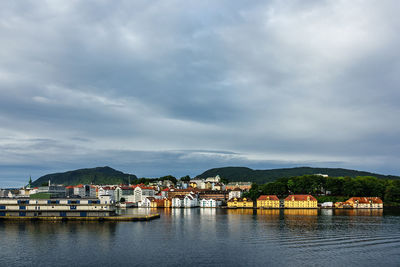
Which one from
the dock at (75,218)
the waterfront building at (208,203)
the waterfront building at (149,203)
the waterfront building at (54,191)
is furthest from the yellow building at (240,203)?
the waterfront building at (54,191)

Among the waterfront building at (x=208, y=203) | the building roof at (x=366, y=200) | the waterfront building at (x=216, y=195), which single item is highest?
the building roof at (x=366, y=200)

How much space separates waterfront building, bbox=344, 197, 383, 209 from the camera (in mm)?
110938

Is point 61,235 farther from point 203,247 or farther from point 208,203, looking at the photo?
point 208,203

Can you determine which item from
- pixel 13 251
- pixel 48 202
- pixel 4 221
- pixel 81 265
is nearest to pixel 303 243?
pixel 81 265

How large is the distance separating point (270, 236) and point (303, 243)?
5.85 m

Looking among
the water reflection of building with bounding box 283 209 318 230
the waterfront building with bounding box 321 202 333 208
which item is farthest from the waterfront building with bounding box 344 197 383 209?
the water reflection of building with bounding box 283 209 318 230

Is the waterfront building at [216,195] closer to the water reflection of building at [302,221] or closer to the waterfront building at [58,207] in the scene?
the water reflection of building at [302,221]

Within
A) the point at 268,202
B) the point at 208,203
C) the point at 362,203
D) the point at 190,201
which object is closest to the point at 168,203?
the point at 190,201

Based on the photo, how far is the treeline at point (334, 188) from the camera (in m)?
119

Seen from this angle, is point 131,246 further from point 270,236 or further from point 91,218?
point 91,218

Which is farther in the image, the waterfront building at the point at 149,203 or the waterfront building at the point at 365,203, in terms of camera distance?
the waterfront building at the point at 149,203

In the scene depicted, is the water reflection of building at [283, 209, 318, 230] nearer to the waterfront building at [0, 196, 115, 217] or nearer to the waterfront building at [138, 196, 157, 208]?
the waterfront building at [0, 196, 115, 217]

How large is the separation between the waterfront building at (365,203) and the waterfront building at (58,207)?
7805cm

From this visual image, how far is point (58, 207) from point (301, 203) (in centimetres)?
7522
